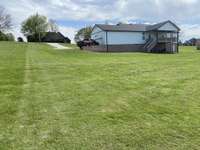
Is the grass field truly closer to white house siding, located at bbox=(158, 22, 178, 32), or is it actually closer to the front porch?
the front porch

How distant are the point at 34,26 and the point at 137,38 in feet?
156

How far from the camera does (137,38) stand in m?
35.5

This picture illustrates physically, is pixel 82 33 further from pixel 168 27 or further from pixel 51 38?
pixel 168 27

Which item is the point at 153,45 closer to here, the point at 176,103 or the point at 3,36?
the point at 176,103

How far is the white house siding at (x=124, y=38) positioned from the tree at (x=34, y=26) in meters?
44.7

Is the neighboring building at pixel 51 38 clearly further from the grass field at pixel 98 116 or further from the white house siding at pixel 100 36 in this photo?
the grass field at pixel 98 116

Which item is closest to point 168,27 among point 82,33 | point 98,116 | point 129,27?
point 129,27

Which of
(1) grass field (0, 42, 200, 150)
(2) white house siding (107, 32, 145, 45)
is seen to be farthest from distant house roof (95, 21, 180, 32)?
(1) grass field (0, 42, 200, 150)

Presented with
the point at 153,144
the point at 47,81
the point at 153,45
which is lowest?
the point at 153,144

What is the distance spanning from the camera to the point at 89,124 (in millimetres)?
4223

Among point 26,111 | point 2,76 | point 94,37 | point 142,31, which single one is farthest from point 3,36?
point 26,111

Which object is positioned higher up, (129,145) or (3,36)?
(3,36)

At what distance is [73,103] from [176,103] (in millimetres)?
2225

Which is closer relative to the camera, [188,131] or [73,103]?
[188,131]
